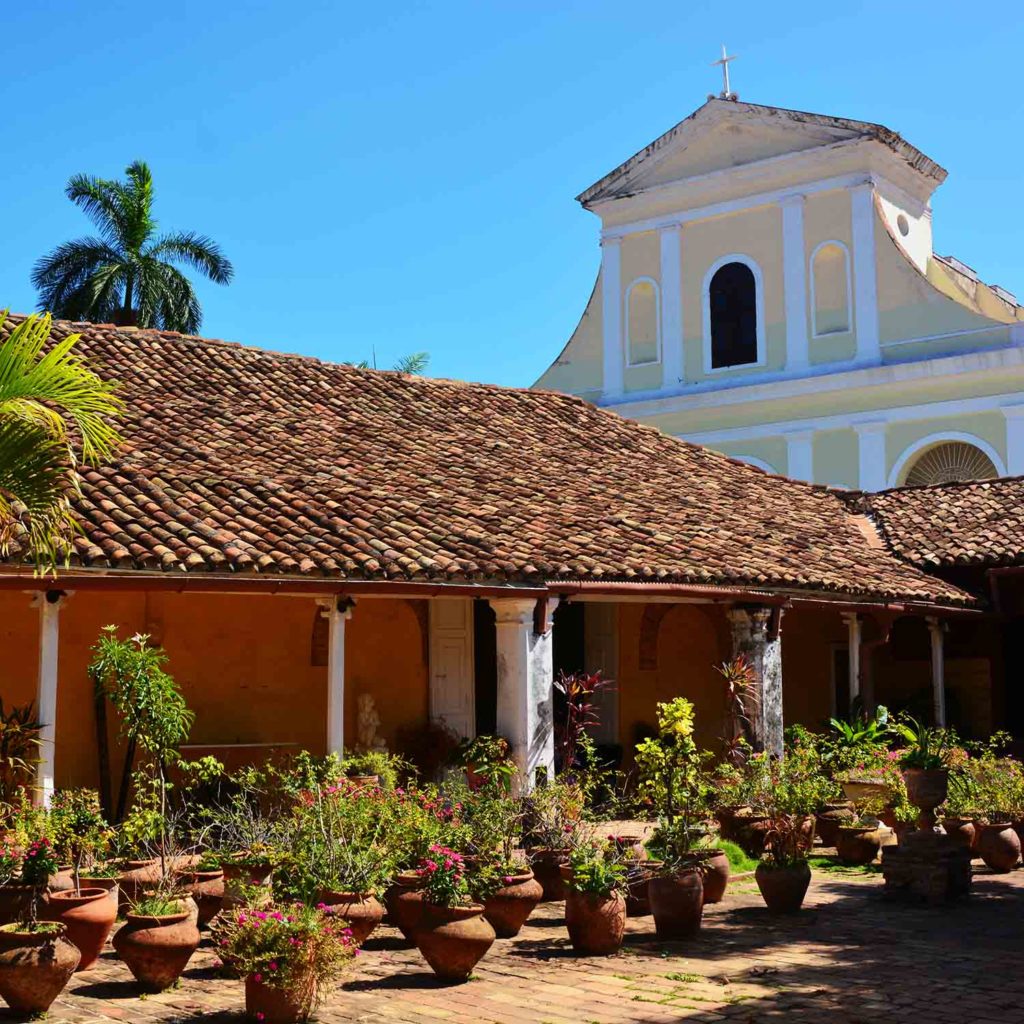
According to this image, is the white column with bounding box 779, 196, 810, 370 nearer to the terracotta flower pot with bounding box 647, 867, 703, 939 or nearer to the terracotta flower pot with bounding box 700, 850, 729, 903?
the terracotta flower pot with bounding box 700, 850, 729, 903

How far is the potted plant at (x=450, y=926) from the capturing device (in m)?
7.75

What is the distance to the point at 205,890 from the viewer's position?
8.62 m

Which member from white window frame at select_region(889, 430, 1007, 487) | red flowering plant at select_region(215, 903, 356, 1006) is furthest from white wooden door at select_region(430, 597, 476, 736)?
white window frame at select_region(889, 430, 1007, 487)

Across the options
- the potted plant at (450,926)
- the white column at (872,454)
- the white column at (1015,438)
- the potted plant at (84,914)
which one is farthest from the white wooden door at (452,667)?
the white column at (1015,438)

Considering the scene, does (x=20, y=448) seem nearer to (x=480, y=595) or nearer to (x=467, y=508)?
(x=480, y=595)

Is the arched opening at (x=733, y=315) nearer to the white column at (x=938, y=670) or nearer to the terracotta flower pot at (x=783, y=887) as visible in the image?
the white column at (x=938, y=670)

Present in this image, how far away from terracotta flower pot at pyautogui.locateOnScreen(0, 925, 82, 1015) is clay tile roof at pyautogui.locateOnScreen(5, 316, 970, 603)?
3.81 m

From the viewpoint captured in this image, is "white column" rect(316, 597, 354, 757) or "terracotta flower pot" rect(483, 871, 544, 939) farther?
"white column" rect(316, 597, 354, 757)

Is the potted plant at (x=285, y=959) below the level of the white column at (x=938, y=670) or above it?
below

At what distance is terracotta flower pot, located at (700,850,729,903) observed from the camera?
32.7 feet

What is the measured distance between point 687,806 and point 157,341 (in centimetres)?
1004

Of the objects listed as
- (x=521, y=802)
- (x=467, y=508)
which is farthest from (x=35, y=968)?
(x=467, y=508)

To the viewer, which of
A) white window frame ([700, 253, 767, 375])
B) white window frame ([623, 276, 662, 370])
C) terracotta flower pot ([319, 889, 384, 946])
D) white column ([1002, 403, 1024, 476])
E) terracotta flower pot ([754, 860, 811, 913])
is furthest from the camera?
white window frame ([623, 276, 662, 370])

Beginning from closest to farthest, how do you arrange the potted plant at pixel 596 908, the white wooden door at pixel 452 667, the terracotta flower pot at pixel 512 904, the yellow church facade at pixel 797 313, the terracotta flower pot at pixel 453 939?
the terracotta flower pot at pixel 453 939
the potted plant at pixel 596 908
the terracotta flower pot at pixel 512 904
the white wooden door at pixel 452 667
the yellow church facade at pixel 797 313
